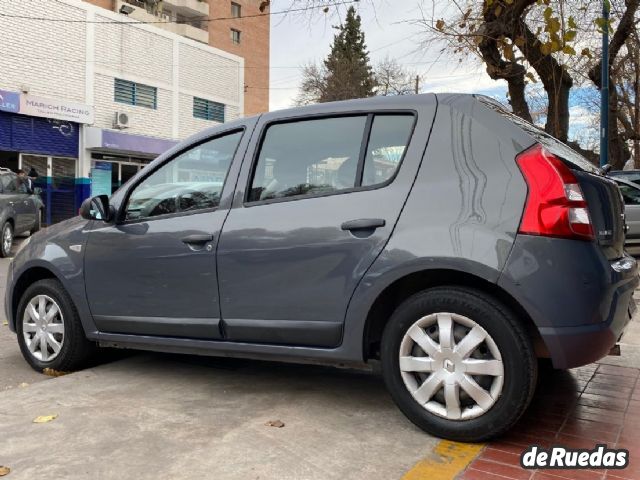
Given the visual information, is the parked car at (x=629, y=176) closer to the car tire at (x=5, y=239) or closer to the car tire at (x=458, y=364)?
the car tire at (x=458, y=364)

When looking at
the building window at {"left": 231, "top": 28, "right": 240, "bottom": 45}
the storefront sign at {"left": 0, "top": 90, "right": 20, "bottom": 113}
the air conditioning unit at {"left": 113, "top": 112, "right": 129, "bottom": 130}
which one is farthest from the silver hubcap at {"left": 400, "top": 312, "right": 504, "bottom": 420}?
the building window at {"left": 231, "top": 28, "right": 240, "bottom": 45}

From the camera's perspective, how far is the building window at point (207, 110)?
1019 inches

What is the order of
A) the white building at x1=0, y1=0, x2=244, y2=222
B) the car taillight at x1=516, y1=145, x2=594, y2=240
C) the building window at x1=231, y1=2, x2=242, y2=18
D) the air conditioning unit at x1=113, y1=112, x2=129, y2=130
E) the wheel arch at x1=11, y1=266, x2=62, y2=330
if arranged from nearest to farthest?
the car taillight at x1=516, y1=145, x2=594, y2=240
the wheel arch at x1=11, y1=266, x2=62, y2=330
the white building at x1=0, y1=0, x2=244, y2=222
the air conditioning unit at x1=113, y1=112, x2=129, y2=130
the building window at x1=231, y1=2, x2=242, y2=18

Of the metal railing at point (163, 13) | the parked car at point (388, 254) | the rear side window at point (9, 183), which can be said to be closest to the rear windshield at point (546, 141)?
the parked car at point (388, 254)

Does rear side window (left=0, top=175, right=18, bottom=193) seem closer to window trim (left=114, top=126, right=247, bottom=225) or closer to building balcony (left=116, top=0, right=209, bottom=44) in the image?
window trim (left=114, top=126, right=247, bottom=225)

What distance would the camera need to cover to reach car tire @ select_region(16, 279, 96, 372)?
4.31 meters

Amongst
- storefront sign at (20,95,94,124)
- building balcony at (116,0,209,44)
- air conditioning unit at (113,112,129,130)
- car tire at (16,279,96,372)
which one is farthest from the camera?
building balcony at (116,0,209,44)

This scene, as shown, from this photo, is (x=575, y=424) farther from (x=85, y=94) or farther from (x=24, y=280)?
(x=85, y=94)

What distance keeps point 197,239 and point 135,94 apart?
21.1 metres

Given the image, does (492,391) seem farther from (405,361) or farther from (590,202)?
(590,202)

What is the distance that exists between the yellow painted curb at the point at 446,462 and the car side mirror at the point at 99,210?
2.60 m

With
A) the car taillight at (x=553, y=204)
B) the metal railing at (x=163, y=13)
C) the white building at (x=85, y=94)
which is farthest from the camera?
the metal railing at (x=163, y=13)

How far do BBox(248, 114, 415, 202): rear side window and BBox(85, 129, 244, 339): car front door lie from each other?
265 mm

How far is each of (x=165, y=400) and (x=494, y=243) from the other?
2.21 m
